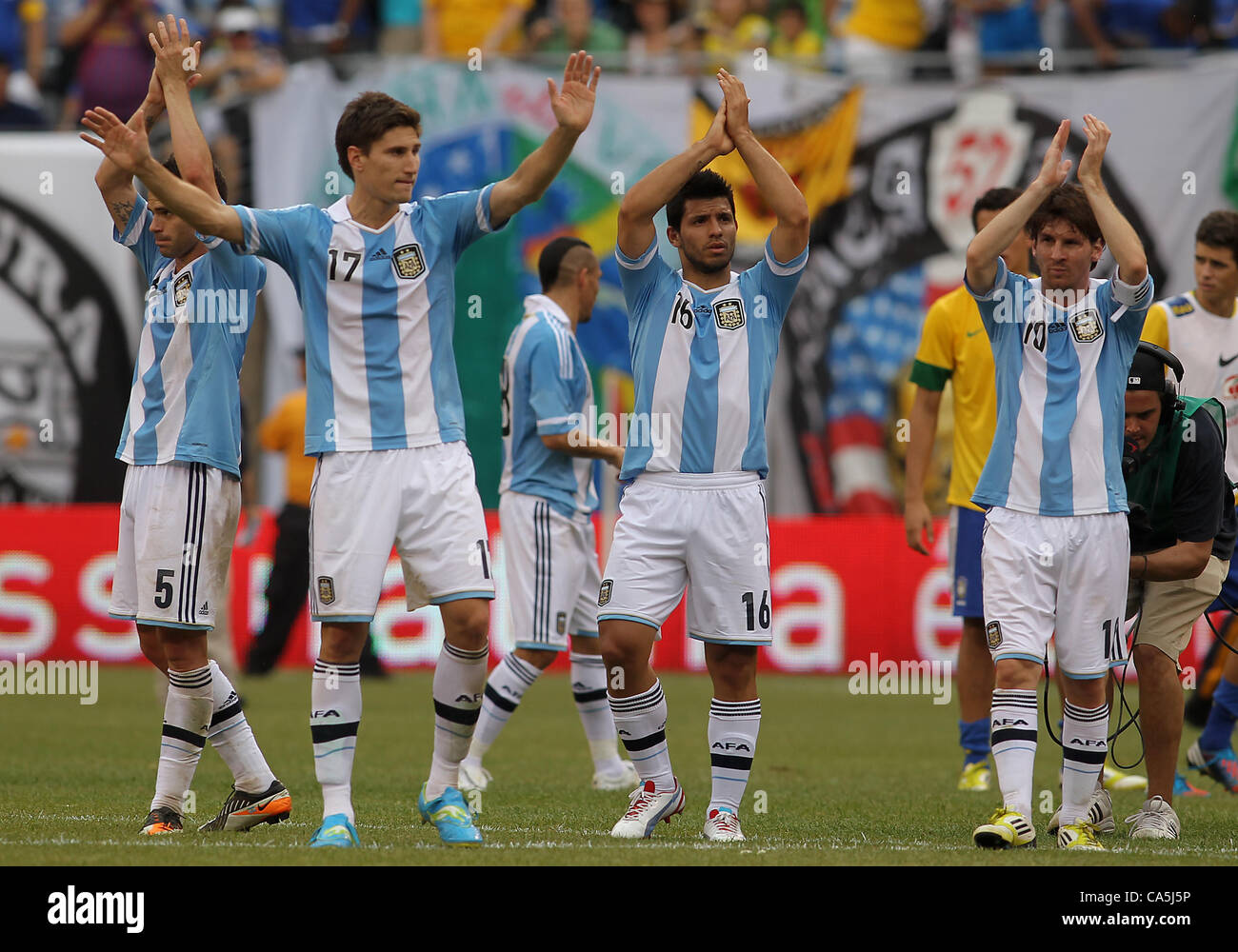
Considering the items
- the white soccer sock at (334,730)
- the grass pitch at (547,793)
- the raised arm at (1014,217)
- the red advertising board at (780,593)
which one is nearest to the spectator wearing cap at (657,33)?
the red advertising board at (780,593)

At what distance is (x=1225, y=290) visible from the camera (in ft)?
26.7

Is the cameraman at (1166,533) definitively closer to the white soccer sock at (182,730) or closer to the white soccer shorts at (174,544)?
the white soccer shorts at (174,544)

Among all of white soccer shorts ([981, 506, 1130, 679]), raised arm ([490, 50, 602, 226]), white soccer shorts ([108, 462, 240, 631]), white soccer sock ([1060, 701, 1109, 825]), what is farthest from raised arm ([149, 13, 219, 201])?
white soccer sock ([1060, 701, 1109, 825])

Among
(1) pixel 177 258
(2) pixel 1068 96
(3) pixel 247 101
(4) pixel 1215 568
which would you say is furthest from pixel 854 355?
(1) pixel 177 258

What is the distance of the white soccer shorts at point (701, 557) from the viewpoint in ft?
21.1

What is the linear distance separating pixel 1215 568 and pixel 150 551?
4513 millimetres

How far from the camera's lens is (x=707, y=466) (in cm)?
648

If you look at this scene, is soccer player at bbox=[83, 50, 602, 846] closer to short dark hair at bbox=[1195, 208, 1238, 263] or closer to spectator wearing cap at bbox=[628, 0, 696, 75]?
short dark hair at bbox=[1195, 208, 1238, 263]

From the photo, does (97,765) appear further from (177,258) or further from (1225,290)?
(1225,290)

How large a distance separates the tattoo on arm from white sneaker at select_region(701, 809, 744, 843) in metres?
3.40

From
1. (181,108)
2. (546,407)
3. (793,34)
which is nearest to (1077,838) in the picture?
(546,407)

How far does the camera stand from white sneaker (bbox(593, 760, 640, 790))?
8492mm

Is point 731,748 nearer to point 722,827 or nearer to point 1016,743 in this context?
point 722,827

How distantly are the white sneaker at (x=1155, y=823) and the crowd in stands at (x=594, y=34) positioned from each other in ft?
34.9
